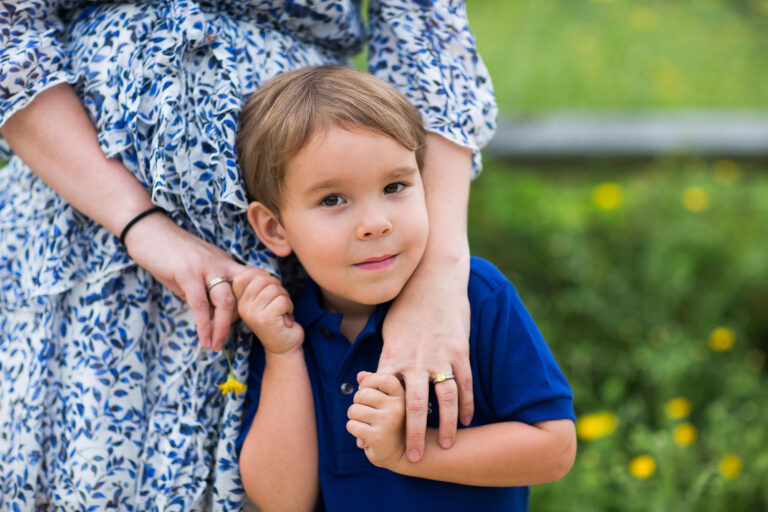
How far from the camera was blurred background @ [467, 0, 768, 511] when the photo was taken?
227cm

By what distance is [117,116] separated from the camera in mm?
1410

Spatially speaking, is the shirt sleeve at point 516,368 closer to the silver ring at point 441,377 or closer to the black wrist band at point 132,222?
the silver ring at point 441,377

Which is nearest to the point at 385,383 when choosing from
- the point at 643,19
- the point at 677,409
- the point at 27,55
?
the point at 27,55

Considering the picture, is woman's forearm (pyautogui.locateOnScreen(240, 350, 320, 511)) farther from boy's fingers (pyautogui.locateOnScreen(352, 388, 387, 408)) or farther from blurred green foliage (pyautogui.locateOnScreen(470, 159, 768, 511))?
blurred green foliage (pyautogui.locateOnScreen(470, 159, 768, 511))

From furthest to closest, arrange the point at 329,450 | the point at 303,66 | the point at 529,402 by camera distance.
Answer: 1. the point at 303,66
2. the point at 329,450
3. the point at 529,402

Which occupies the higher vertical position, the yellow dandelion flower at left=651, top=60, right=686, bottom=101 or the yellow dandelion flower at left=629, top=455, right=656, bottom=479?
the yellow dandelion flower at left=629, top=455, right=656, bottom=479

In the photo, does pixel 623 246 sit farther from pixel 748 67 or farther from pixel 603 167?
pixel 748 67

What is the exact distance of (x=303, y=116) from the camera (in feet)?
4.33

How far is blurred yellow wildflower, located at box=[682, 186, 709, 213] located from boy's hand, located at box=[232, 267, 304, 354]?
7.30 ft

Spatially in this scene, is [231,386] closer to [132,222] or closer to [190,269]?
[190,269]

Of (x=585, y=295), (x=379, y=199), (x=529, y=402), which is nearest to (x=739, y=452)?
(x=585, y=295)

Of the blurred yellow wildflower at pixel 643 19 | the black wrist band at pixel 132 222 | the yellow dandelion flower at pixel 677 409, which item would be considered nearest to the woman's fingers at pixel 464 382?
the black wrist band at pixel 132 222

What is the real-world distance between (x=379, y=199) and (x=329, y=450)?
436mm

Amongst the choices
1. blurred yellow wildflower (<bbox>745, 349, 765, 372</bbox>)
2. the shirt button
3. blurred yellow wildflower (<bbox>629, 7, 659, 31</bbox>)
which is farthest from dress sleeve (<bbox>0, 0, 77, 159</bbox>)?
blurred yellow wildflower (<bbox>629, 7, 659, 31</bbox>)
